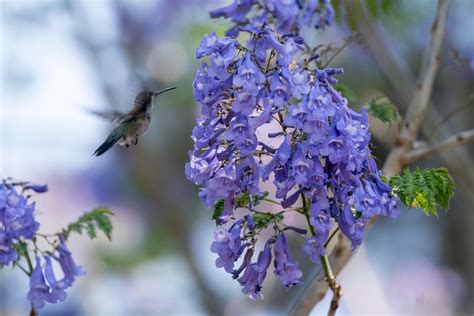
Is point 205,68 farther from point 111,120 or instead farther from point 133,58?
point 133,58

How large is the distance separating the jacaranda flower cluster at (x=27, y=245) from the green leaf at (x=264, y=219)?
95cm

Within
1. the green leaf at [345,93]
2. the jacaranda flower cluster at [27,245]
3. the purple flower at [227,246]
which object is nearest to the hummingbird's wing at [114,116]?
the jacaranda flower cluster at [27,245]

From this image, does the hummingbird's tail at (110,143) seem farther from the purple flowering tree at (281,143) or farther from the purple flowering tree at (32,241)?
the purple flowering tree at (281,143)

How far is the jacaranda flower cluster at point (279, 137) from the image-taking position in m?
2.53

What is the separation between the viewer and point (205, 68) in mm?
2637

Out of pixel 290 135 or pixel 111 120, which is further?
pixel 111 120

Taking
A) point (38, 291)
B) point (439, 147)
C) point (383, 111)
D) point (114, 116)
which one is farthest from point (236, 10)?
point (114, 116)

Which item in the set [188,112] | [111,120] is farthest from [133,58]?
[111,120]

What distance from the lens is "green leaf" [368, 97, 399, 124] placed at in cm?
353

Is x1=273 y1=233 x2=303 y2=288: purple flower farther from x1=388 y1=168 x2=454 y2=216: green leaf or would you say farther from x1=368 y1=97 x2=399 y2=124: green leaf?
x1=368 y1=97 x2=399 y2=124: green leaf

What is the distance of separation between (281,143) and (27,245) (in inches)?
49.8

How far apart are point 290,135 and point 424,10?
171 inches

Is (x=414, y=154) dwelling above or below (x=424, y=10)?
below

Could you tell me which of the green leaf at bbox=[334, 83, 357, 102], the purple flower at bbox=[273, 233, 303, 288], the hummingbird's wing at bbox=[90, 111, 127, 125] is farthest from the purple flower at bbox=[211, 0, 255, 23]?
the hummingbird's wing at bbox=[90, 111, 127, 125]
